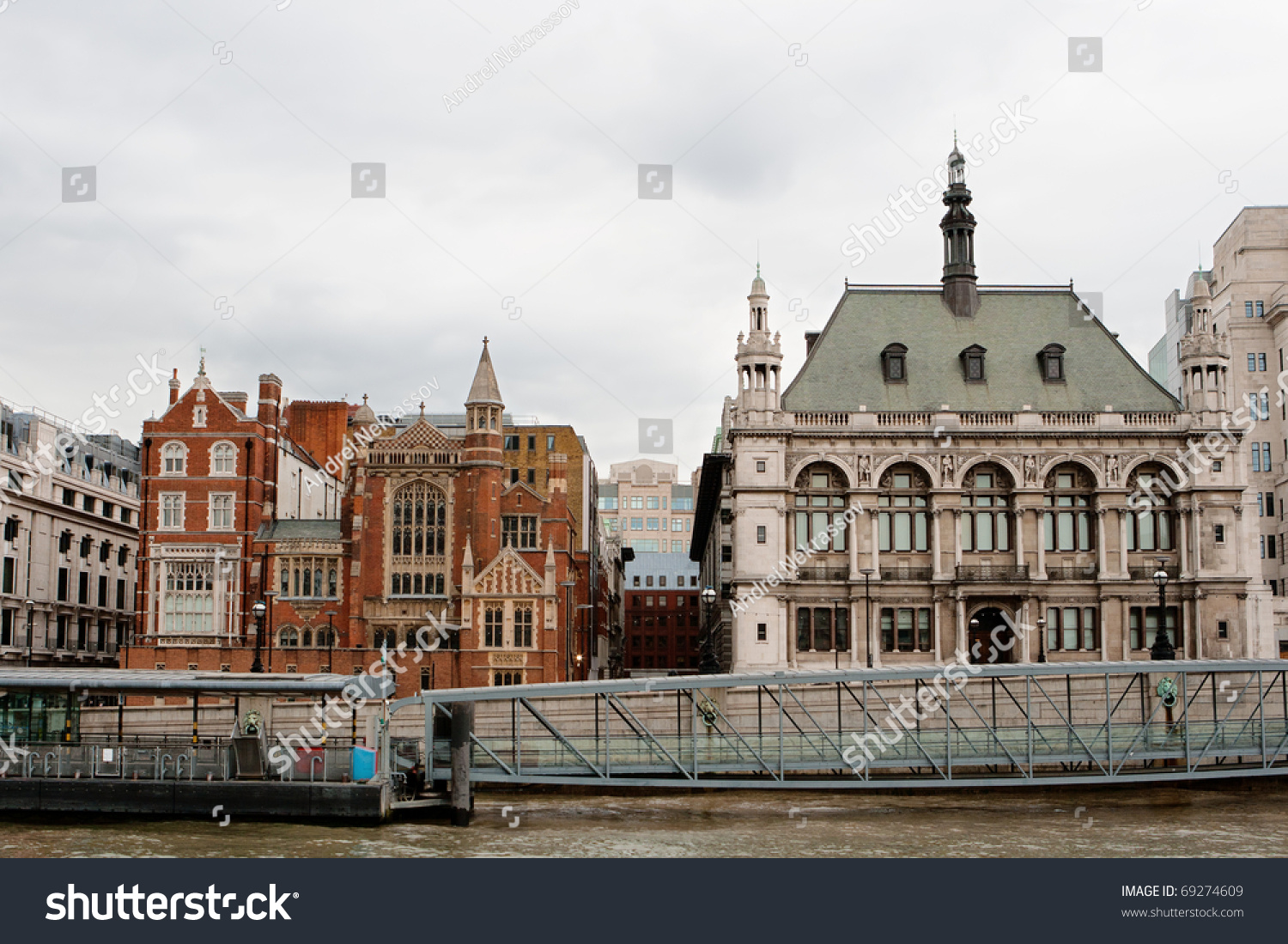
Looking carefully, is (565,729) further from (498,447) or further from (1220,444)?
(1220,444)

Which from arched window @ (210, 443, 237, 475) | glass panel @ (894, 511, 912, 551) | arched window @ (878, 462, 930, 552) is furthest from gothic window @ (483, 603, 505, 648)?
glass panel @ (894, 511, 912, 551)

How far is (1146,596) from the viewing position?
70000 mm

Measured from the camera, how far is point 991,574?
69938 mm

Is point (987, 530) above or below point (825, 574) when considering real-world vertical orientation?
above

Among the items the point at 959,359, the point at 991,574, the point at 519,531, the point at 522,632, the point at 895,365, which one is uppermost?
the point at 959,359

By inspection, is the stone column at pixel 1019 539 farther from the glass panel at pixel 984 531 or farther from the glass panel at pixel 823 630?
the glass panel at pixel 823 630

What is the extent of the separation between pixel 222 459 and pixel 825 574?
3268cm

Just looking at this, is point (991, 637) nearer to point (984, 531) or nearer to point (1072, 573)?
point (1072, 573)

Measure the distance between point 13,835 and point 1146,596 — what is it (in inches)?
2105

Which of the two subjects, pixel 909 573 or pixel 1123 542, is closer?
pixel 1123 542

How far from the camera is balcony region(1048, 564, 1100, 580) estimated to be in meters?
70.2

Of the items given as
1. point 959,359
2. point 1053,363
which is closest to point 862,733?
point 959,359

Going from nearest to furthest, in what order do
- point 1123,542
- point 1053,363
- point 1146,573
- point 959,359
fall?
point 1123,542 → point 1146,573 → point 1053,363 → point 959,359

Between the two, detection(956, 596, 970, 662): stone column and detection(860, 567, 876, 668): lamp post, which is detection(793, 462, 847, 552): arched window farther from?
detection(956, 596, 970, 662): stone column
